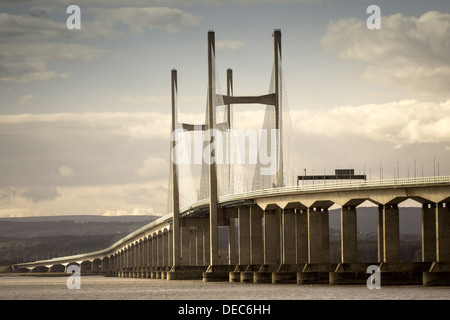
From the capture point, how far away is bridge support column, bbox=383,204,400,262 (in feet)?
306

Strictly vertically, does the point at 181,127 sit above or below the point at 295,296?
above

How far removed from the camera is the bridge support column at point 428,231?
9200 centimetres

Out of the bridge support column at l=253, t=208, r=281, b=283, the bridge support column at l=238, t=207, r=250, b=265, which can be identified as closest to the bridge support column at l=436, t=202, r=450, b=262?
the bridge support column at l=253, t=208, r=281, b=283

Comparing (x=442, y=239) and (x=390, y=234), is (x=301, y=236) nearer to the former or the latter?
(x=390, y=234)

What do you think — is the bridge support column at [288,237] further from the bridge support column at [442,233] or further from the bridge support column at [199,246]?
the bridge support column at [199,246]

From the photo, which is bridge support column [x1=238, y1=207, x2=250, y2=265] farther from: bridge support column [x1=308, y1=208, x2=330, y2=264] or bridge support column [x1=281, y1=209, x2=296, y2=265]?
bridge support column [x1=308, y1=208, x2=330, y2=264]

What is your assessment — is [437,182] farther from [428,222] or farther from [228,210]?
[228,210]

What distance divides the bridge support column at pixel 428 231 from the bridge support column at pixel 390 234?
2510mm

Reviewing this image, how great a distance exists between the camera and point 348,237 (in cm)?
9900

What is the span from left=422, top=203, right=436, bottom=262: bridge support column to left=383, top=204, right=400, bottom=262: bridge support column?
98.8 inches

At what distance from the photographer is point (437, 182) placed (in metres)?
86.0

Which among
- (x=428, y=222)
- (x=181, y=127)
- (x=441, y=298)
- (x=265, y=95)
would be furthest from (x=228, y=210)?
(x=441, y=298)
